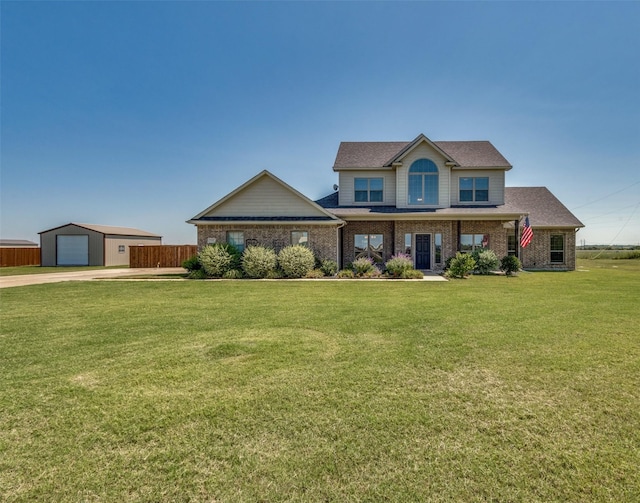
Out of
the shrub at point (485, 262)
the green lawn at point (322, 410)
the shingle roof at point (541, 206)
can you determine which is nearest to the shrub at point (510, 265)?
the shrub at point (485, 262)

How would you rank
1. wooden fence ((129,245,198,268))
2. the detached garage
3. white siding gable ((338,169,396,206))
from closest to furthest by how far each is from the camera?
white siding gable ((338,169,396,206)) < wooden fence ((129,245,198,268)) < the detached garage

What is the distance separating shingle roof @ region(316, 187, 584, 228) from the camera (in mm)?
18391

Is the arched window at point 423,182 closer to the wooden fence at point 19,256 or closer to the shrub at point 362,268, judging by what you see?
the shrub at point 362,268

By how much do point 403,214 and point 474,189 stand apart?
5.91 m

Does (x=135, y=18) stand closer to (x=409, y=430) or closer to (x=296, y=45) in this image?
(x=296, y=45)

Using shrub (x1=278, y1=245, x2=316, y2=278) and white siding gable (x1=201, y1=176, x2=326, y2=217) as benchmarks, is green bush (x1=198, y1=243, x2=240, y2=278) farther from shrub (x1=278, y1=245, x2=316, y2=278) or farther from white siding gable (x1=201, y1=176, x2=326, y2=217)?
shrub (x1=278, y1=245, x2=316, y2=278)

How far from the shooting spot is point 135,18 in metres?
13.6

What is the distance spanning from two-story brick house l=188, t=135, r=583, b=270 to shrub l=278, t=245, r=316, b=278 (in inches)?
52.4

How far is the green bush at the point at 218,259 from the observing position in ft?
54.1

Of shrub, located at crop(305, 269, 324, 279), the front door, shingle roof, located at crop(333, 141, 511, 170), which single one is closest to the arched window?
shingle roof, located at crop(333, 141, 511, 170)

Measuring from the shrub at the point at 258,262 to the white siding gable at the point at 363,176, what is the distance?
681 cm

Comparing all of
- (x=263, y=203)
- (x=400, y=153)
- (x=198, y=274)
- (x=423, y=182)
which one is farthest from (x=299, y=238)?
(x=423, y=182)

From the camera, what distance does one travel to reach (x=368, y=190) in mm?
20672

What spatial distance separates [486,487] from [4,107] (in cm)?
2798
